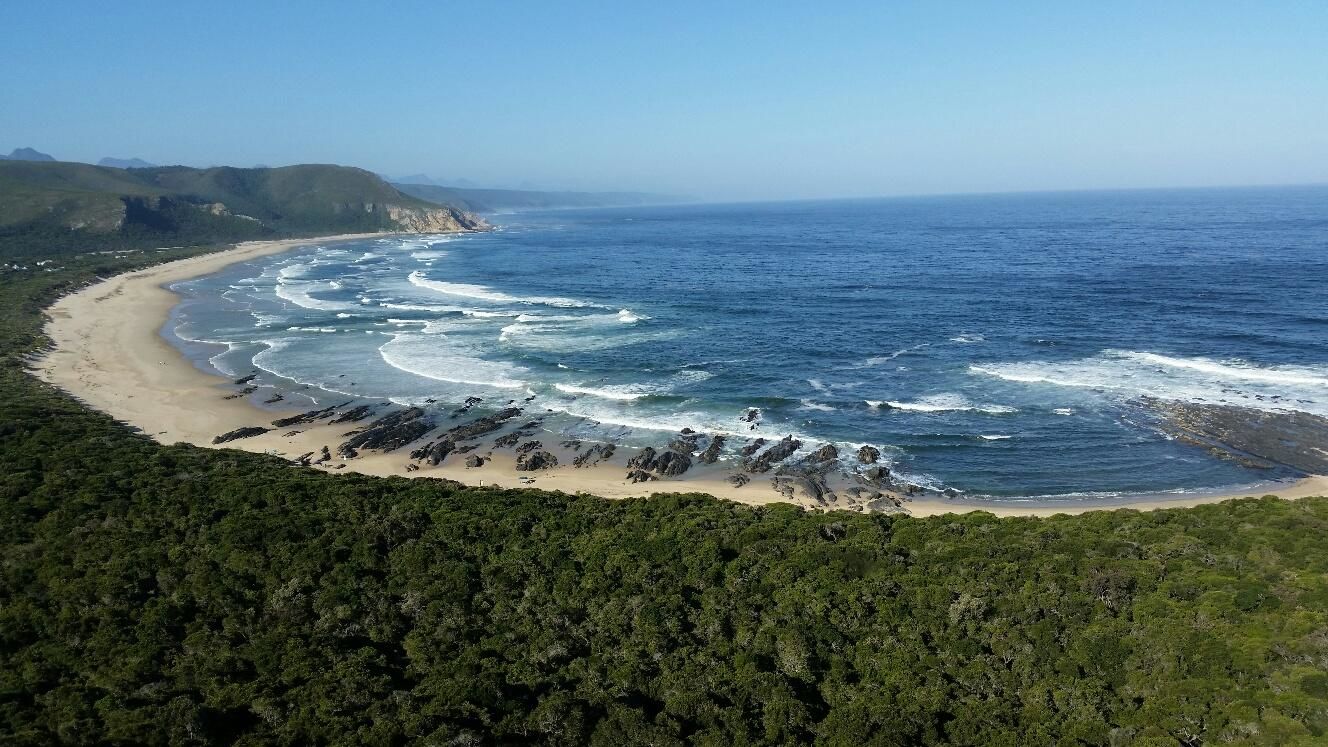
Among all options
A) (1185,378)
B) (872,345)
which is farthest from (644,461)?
(1185,378)

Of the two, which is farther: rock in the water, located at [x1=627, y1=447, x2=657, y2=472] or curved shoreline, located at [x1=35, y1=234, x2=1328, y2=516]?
rock in the water, located at [x1=627, y1=447, x2=657, y2=472]

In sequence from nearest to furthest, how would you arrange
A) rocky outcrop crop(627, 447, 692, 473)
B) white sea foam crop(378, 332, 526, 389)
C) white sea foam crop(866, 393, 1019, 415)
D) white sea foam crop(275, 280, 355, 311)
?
rocky outcrop crop(627, 447, 692, 473)
white sea foam crop(866, 393, 1019, 415)
white sea foam crop(378, 332, 526, 389)
white sea foam crop(275, 280, 355, 311)

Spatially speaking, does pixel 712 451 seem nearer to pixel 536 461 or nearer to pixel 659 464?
pixel 659 464

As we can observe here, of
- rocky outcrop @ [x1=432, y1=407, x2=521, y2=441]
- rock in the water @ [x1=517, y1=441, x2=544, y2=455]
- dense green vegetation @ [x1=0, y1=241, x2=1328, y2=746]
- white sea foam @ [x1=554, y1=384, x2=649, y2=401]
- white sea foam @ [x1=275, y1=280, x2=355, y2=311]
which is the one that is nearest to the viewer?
dense green vegetation @ [x1=0, y1=241, x2=1328, y2=746]

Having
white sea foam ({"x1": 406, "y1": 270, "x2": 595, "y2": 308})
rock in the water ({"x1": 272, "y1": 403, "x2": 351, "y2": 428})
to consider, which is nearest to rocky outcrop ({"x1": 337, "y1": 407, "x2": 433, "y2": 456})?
rock in the water ({"x1": 272, "y1": 403, "x2": 351, "y2": 428})

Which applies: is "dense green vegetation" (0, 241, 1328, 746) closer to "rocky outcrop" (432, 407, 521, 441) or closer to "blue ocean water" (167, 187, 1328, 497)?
"rocky outcrop" (432, 407, 521, 441)

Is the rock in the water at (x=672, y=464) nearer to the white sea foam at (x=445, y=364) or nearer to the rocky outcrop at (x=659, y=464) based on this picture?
the rocky outcrop at (x=659, y=464)

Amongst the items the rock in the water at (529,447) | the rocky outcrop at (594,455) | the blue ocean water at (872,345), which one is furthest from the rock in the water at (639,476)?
the rock in the water at (529,447)
